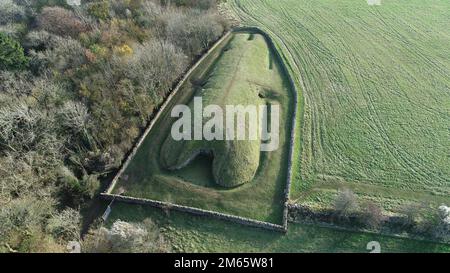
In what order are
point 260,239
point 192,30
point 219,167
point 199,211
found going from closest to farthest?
1. point 260,239
2. point 199,211
3. point 219,167
4. point 192,30

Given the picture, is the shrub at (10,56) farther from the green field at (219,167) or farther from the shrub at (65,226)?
the shrub at (65,226)

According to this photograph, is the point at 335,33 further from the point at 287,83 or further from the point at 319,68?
the point at 287,83

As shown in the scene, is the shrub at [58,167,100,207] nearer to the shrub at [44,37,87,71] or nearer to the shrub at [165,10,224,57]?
the shrub at [44,37,87,71]

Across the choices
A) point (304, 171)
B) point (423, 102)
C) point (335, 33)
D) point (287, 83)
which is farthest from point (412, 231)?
point (335, 33)

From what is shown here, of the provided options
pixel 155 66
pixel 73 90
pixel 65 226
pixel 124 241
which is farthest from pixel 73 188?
pixel 155 66

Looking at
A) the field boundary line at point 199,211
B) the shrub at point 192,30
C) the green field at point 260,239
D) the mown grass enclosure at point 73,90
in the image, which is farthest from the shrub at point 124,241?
the shrub at point 192,30

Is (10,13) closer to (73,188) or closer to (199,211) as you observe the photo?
(73,188)
